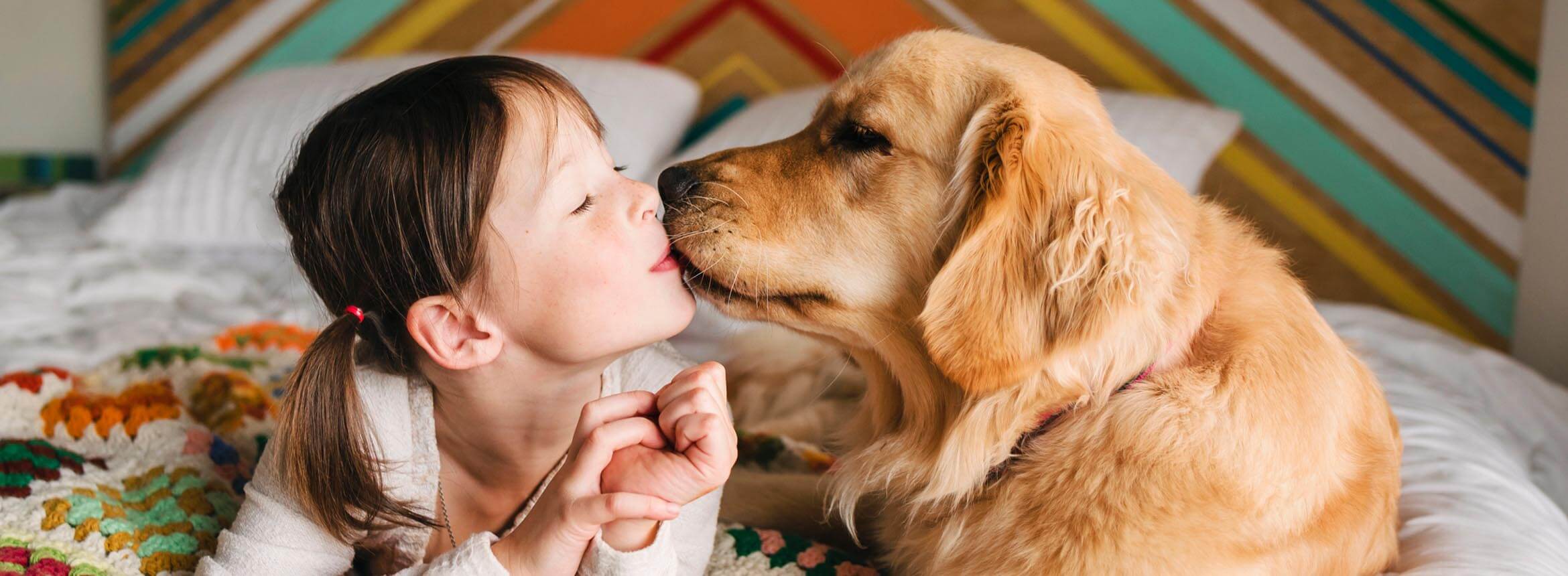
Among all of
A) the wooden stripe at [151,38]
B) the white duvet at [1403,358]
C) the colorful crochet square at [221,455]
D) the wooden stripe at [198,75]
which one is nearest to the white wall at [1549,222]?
the white duvet at [1403,358]

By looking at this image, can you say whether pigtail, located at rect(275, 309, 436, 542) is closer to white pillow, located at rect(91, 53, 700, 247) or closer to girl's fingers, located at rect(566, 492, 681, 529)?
girl's fingers, located at rect(566, 492, 681, 529)

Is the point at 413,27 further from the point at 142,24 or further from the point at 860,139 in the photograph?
the point at 860,139

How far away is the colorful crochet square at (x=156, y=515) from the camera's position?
1.03 metres

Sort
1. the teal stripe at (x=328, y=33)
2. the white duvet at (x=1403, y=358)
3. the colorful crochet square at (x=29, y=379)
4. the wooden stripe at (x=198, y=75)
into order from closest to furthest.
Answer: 1. the white duvet at (x=1403, y=358)
2. the colorful crochet square at (x=29, y=379)
3. the teal stripe at (x=328, y=33)
4. the wooden stripe at (x=198, y=75)

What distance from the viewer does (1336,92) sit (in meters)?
2.47

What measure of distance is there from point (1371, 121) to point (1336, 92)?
0.11m

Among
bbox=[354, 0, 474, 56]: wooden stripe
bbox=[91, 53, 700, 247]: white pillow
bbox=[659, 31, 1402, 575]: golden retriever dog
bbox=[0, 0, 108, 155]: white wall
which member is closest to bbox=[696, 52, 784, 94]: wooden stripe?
bbox=[91, 53, 700, 247]: white pillow

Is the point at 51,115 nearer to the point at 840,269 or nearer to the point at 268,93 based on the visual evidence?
the point at 268,93

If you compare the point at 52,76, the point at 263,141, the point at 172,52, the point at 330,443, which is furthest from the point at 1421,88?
the point at 52,76

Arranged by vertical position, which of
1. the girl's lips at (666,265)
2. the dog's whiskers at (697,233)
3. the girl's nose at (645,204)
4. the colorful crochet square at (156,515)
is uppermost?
the girl's nose at (645,204)

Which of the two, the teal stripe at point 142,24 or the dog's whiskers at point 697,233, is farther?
the teal stripe at point 142,24

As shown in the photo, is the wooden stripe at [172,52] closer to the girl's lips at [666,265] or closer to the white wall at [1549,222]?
the girl's lips at [666,265]

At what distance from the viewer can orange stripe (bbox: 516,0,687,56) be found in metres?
3.13

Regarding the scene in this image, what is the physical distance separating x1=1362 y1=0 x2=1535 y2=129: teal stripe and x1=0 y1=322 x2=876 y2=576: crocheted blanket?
1.83 meters
